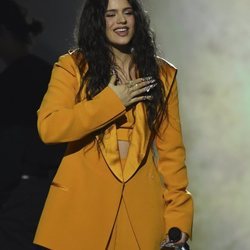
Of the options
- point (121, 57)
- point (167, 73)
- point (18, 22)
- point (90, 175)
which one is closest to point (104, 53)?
point (121, 57)

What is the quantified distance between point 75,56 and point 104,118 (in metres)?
0.21

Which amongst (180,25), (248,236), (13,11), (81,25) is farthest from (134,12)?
(248,236)

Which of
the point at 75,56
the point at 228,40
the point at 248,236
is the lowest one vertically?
the point at 248,236

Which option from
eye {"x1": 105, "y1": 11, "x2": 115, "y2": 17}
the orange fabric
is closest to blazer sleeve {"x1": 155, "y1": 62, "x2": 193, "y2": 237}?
the orange fabric

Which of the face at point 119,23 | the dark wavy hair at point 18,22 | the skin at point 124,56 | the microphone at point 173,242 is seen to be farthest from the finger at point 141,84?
the dark wavy hair at point 18,22

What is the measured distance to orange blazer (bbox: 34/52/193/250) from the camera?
5.18 feet

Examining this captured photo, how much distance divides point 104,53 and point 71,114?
212mm

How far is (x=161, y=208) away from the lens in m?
1.71

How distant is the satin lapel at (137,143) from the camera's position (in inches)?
64.3

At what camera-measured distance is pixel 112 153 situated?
1.61 metres

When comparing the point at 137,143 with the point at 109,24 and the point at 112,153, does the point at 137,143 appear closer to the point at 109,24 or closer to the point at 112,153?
the point at 112,153

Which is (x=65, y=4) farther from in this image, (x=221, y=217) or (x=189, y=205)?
(x=221, y=217)

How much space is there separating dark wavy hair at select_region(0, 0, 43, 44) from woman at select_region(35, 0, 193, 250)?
1.08 feet

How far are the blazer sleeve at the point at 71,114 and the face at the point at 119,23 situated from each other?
157mm
